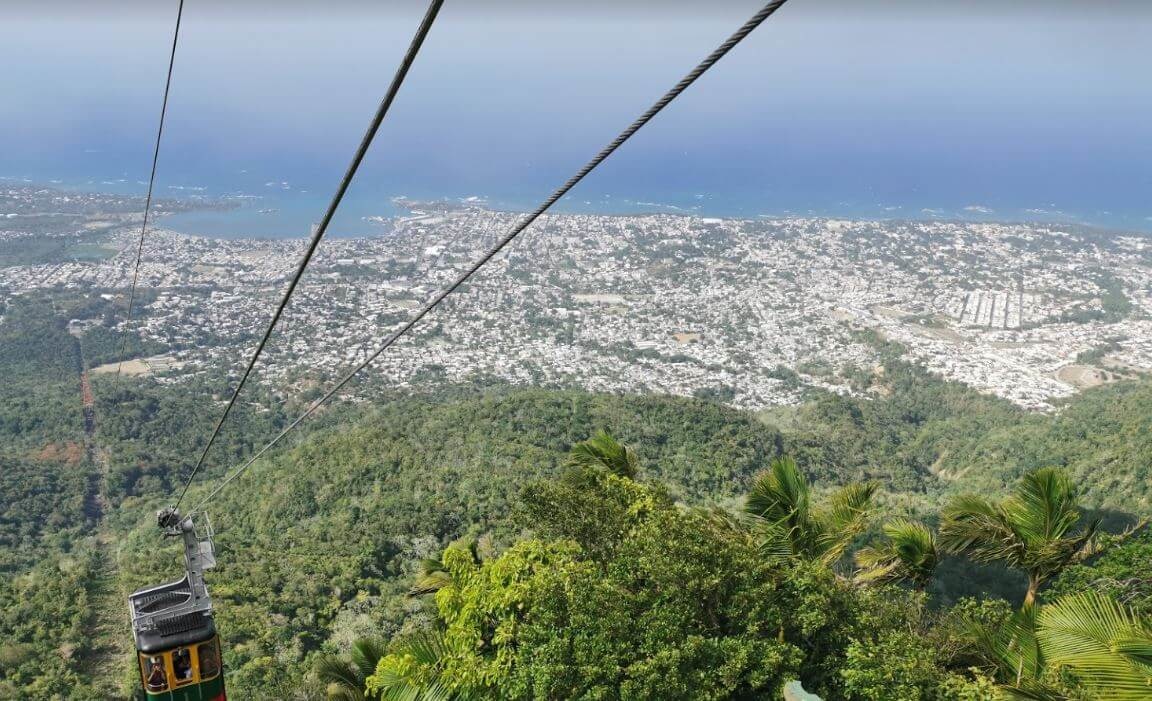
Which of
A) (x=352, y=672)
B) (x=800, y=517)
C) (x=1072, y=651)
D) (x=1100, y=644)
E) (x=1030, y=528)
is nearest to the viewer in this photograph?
(x=1100, y=644)

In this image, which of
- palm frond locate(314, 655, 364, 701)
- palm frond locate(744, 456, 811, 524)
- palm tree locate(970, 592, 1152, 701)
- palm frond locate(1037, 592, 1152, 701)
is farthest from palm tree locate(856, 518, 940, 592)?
palm frond locate(314, 655, 364, 701)

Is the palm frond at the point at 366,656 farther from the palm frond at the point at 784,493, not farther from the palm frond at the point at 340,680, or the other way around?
the palm frond at the point at 784,493

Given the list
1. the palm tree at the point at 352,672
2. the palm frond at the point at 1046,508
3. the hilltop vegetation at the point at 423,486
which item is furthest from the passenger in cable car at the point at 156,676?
the palm frond at the point at 1046,508

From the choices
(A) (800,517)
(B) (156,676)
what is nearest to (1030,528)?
(A) (800,517)

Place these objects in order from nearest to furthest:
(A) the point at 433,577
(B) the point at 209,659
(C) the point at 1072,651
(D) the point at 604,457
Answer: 1. (C) the point at 1072,651
2. (B) the point at 209,659
3. (A) the point at 433,577
4. (D) the point at 604,457

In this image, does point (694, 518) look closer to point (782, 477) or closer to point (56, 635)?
point (782, 477)

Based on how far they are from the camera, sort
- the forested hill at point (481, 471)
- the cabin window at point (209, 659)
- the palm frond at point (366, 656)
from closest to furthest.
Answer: the cabin window at point (209, 659)
the palm frond at point (366, 656)
the forested hill at point (481, 471)

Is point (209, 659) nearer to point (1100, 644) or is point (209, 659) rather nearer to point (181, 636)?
point (181, 636)

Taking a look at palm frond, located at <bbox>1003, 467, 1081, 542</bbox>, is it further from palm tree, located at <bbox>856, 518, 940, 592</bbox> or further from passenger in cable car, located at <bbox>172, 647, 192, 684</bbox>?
passenger in cable car, located at <bbox>172, 647, 192, 684</bbox>
